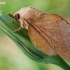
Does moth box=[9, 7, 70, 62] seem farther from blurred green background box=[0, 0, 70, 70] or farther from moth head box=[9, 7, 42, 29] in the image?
blurred green background box=[0, 0, 70, 70]

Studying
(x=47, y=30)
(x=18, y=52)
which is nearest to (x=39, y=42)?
(x=47, y=30)

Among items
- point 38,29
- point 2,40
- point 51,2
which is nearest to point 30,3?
point 51,2

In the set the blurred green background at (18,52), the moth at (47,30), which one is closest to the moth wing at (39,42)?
the moth at (47,30)

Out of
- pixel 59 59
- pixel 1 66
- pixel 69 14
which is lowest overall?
→ pixel 1 66

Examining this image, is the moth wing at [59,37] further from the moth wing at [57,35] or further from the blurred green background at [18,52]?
the blurred green background at [18,52]

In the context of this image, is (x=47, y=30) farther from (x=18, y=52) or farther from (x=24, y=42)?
(x=18, y=52)

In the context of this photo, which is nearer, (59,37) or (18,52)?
(59,37)

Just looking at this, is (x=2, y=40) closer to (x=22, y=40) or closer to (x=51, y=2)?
(x=51, y=2)
